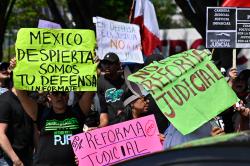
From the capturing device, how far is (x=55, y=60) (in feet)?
20.8

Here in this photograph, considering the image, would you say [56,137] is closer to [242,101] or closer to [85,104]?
[85,104]

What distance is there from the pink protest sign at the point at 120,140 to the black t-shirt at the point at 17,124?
1156 mm

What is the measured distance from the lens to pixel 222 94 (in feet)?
17.0

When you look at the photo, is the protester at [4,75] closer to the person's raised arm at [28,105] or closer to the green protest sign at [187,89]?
the person's raised arm at [28,105]

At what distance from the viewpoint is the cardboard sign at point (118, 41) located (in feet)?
34.5

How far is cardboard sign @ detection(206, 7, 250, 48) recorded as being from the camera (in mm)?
9211

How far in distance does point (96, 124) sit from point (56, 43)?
1.77m

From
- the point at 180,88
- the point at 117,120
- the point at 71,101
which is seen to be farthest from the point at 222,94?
the point at 71,101

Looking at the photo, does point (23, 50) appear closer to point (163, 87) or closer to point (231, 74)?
point (163, 87)

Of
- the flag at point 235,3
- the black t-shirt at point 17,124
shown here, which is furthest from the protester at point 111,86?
the flag at point 235,3

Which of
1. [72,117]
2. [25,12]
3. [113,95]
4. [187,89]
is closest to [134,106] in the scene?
[72,117]

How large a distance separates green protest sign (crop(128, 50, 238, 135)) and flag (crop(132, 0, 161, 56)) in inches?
255

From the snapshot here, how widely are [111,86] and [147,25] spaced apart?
384 centimetres

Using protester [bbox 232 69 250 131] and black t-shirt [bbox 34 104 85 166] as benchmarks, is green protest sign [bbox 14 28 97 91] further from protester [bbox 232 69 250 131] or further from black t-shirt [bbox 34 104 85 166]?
protester [bbox 232 69 250 131]
